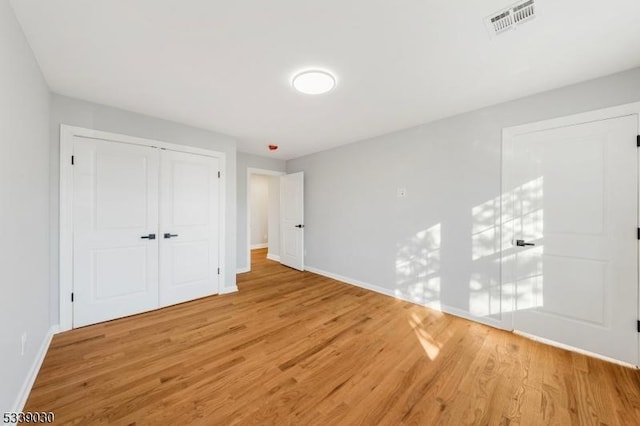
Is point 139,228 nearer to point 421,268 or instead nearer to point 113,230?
point 113,230

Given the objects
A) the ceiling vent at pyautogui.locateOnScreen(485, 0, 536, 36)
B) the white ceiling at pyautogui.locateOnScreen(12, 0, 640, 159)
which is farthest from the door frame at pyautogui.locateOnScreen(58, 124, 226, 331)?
the ceiling vent at pyautogui.locateOnScreen(485, 0, 536, 36)

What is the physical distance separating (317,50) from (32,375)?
126 inches

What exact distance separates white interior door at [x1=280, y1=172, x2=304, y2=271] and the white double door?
1797mm

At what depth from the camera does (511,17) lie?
4.73 ft

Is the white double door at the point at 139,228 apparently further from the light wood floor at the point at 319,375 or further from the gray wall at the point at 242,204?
the gray wall at the point at 242,204

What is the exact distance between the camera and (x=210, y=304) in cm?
314

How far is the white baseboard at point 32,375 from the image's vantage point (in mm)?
1444

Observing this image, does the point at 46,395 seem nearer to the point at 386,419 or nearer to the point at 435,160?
the point at 386,419

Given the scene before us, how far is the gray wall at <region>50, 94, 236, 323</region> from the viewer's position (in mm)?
2363

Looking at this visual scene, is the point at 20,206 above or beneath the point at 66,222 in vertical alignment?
above

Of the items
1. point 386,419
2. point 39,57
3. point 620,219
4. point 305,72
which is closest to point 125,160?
point 39,57

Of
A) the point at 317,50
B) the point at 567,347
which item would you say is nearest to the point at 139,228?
the point at 317,50

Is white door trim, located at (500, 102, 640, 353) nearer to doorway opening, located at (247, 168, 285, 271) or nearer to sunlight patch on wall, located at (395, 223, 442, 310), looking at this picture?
sunlight patch on wall, located at (395, 223, 442, 310)

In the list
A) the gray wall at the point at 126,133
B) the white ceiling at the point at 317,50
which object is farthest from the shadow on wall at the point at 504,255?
the gray wall at the point at 126,133
